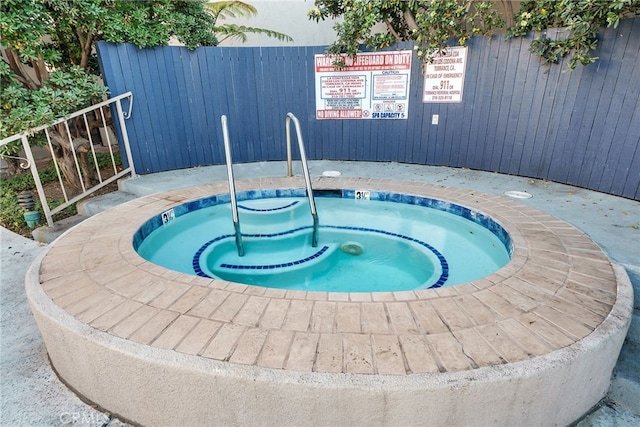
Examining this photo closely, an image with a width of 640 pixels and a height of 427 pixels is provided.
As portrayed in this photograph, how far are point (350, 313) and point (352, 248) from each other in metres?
1.93

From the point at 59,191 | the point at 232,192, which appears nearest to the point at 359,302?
the point at 232,192

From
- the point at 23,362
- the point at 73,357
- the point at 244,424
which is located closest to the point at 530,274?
the point at 244,424

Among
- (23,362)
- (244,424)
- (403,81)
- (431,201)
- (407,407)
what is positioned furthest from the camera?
(403,81)

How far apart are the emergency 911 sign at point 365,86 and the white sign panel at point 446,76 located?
0.31 metres

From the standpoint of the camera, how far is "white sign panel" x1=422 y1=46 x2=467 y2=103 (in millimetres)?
4883

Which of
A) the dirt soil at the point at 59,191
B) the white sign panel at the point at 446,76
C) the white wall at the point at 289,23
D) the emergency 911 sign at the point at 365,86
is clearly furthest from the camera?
the white wall at the point at 289,23

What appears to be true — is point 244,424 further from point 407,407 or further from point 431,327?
point 431,327

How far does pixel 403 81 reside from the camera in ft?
17.5

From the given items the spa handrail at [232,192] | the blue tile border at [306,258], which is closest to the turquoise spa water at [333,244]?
the blue tile border at [306,258]

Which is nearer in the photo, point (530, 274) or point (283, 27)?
point (530, 274)

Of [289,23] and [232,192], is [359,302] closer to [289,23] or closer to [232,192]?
[232,192]

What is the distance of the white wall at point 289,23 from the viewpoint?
7.57m

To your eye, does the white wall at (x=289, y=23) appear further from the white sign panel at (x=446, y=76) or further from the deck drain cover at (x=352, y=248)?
the deck drain cover at (x=352, y=248)

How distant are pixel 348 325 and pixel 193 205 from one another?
2.77 metres
